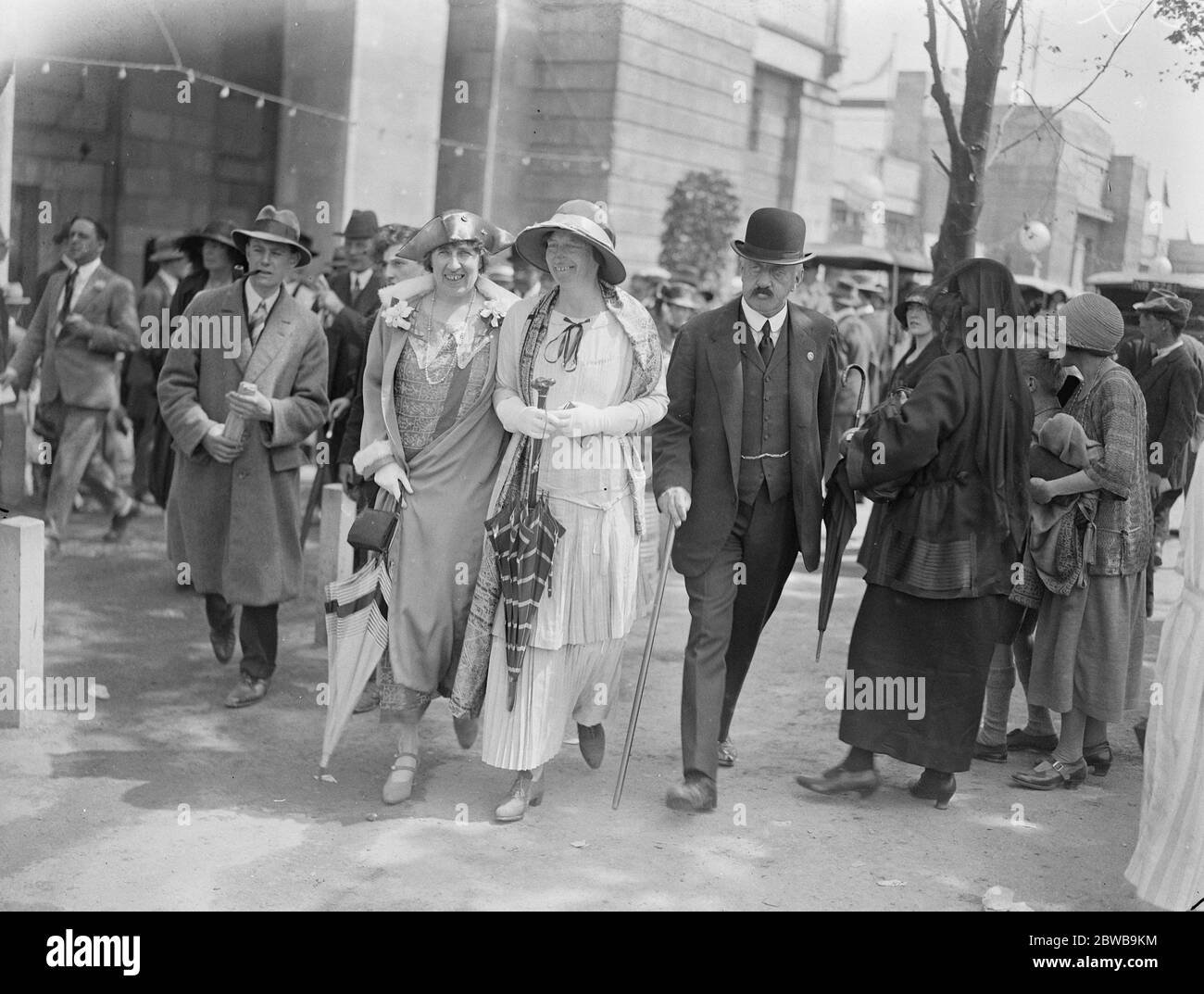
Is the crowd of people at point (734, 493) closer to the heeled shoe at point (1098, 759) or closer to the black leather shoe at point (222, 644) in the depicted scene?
the heeled shoe at point (1098, 759)

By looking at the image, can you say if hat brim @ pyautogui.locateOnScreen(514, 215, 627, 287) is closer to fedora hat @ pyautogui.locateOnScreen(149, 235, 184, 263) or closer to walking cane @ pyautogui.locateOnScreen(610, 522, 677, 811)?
walking cane @ pyautogui.locateOnScreen(610, 522, 677, 811)

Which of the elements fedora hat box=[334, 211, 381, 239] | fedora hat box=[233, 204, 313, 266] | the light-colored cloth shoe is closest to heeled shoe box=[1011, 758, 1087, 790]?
the light-colored cloth shoe

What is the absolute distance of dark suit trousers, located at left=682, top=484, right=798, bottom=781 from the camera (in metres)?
5.00

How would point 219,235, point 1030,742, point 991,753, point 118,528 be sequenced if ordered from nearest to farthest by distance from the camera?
1. point 991,753
2. point 1030,742
3. point 219,235
4. point 118,528

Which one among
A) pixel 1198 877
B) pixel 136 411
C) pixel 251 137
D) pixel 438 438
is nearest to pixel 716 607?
pixel 438 438

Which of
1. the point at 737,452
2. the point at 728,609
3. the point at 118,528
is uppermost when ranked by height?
the point at 737,452

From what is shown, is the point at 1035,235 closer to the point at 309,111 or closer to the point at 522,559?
the point at 309,111

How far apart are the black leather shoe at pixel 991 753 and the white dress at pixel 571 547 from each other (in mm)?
1743

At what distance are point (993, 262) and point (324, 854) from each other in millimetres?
3001

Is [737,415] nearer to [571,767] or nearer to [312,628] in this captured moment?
[571,767]

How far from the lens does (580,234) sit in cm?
477

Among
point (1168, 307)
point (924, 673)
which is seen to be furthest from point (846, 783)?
point (1168, 307)

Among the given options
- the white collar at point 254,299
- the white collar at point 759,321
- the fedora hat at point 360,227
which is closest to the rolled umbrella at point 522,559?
the white collar at point 759,321

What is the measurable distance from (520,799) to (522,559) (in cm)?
84
